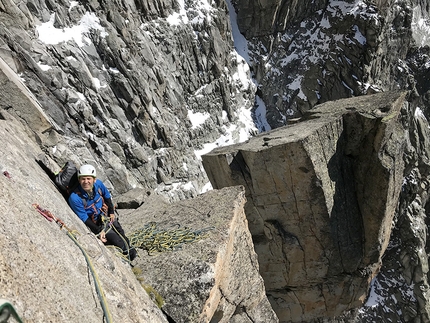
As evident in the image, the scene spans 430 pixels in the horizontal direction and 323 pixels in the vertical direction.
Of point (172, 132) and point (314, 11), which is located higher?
point (314, 11)

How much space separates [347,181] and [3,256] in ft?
41.7

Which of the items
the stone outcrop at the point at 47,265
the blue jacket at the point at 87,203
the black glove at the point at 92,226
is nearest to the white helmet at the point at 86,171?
the blue jacket at the point at 87,203

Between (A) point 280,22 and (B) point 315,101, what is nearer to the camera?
(B) point 315,101

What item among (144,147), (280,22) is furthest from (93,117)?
(280,22)

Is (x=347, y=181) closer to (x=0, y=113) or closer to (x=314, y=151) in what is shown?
(x=314, y=151)

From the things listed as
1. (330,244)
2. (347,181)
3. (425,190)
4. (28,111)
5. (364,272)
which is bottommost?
(425,190)

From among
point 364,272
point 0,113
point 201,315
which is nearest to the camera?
point 201,315

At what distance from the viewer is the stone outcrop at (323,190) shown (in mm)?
11641

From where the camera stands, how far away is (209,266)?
5207 millimetres

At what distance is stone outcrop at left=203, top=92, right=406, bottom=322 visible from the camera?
11641mm

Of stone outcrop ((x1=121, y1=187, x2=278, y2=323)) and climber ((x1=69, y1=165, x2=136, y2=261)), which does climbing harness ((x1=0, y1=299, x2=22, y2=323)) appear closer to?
stone outcrop ((x1=121, y1=187, x2=278, y2=323))

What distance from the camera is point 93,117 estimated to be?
21.8 meters

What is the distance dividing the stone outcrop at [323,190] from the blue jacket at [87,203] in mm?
6779

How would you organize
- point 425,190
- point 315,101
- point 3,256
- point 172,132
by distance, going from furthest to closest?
point 315,101 < point 425,190 < point 172,132 < point 3,256
